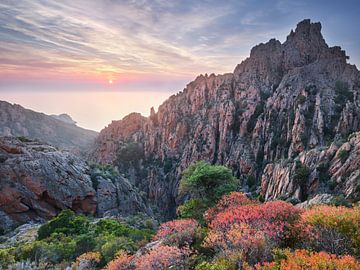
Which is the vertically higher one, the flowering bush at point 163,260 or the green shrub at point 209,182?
the green shrub at point 209,182

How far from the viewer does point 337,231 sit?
1708 centimetres

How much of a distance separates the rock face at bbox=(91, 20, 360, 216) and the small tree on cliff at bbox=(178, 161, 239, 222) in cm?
4791

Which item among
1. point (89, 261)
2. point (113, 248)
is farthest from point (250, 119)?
point (89, 261)

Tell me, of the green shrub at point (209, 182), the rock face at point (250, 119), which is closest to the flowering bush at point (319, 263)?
the green shrub at point (209, 182)

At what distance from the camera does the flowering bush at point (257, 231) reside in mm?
17125

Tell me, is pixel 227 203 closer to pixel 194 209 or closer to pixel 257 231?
pixel 194 209

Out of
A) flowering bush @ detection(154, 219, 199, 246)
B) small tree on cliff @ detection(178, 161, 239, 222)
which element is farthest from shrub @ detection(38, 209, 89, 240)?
flowering bush @ detection(154, 219, 199, 246)

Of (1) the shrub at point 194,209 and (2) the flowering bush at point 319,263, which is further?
(1) the shrub at point 194,209

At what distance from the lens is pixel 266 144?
115m

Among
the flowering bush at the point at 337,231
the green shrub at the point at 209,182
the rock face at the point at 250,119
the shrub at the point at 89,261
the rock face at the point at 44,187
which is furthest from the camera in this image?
the rock face at the point at 250,119

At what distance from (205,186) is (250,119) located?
95051 mm

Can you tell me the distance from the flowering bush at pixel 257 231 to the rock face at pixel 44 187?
43398mm

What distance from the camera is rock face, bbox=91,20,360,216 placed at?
350 feet

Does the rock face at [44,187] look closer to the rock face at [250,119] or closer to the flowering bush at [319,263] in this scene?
the rock face at [250,119]
